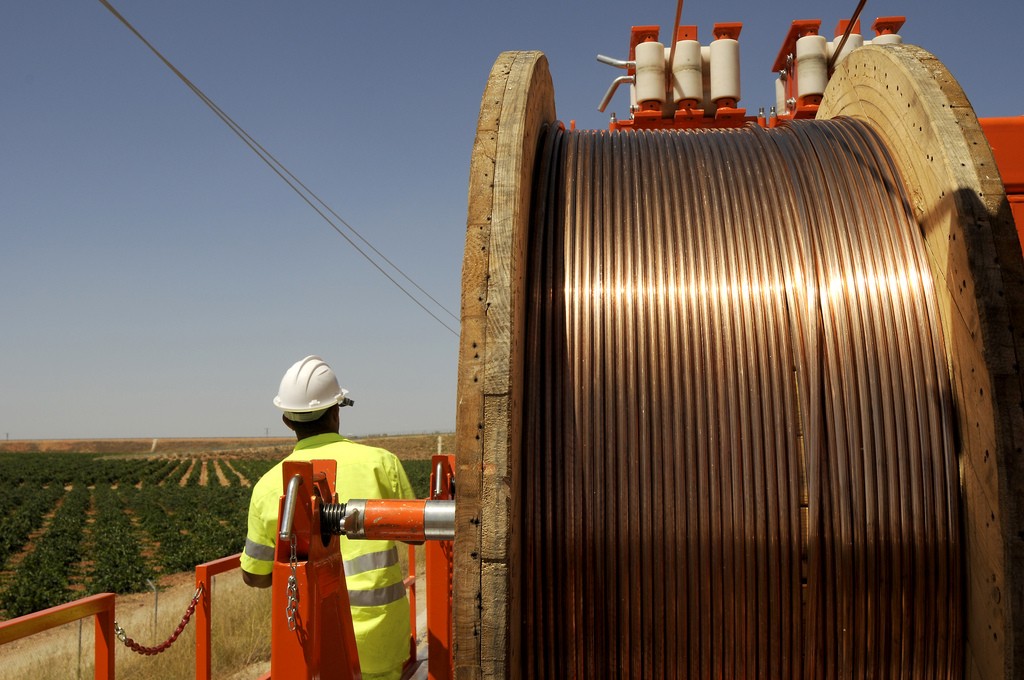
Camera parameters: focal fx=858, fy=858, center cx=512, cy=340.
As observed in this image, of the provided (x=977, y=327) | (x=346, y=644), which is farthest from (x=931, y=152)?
→ (x=346, y=644)

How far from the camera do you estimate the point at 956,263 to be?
2.94m

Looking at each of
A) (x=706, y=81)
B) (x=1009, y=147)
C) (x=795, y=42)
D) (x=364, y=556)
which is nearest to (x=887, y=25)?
(x=795, y=42)

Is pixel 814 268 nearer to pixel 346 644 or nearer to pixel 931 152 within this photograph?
pixel 931 152

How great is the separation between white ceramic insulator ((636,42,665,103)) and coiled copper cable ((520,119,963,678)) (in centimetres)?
338

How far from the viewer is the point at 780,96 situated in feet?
23.3

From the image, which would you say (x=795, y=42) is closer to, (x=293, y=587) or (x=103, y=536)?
(x=293, y=587)

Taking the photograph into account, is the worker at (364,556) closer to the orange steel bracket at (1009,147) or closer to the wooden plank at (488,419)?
the wooden plank at (488,419)

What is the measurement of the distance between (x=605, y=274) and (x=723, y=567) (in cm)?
118

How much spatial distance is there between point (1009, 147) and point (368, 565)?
3.80 meters

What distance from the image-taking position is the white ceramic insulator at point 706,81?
6445 millimetres

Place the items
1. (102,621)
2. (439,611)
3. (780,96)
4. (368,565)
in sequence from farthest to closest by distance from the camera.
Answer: (780,96) → (439,611) → (102,621) → (368,565)

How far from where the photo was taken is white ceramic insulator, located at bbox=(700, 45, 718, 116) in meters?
6.45

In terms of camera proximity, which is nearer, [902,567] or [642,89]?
[902,567]

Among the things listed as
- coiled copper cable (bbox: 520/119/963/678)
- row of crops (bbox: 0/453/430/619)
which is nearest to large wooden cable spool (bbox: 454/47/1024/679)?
coiled copper cable (bbox: 520/119/963/678)
